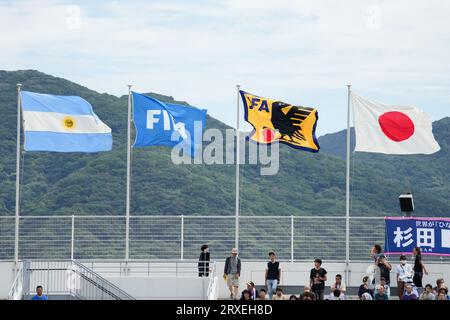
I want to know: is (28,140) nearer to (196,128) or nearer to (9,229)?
(196,128)

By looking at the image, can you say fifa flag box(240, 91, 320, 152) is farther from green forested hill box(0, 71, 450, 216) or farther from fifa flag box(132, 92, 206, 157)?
green forested hill box(0, 71, 450, 216)

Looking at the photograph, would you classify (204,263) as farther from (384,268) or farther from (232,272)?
(384,268)

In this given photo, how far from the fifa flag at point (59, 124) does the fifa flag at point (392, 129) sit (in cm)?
737

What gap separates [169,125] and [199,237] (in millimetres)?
26389

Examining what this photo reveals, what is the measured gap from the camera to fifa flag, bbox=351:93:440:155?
3206 cm

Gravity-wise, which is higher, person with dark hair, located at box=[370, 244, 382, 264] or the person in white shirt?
person with dark hair, located at box=[370, 244, 382, 264]

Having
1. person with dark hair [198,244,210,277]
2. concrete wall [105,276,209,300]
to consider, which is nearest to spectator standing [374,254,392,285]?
person with dark hair [198,244,210,277]

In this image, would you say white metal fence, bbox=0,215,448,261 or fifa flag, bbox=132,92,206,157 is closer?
fifa flag, bbox=132,92,206,157

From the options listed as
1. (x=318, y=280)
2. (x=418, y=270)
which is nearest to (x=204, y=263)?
(x=318, y=280)

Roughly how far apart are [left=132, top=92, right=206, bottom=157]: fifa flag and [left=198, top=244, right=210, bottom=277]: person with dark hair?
289cm

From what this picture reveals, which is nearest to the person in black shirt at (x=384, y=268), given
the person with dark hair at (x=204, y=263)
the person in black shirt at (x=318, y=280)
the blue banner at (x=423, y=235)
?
the person in black shirt at (x=318, y=280)

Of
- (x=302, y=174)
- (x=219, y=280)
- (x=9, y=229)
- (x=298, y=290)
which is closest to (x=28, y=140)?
(x=219, y=280)
